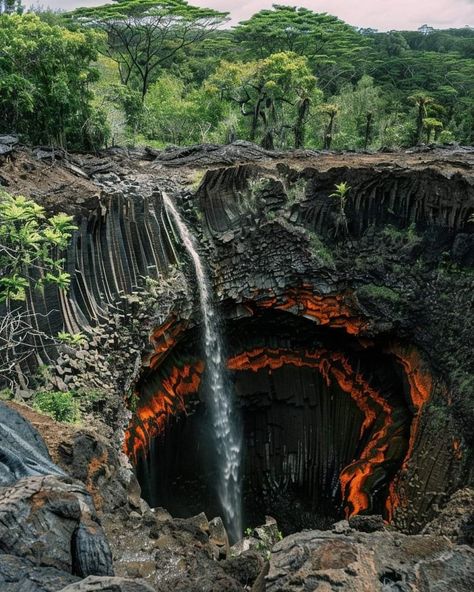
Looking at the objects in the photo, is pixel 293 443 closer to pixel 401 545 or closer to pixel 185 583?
pixel 185 583

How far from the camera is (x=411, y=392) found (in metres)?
14.8

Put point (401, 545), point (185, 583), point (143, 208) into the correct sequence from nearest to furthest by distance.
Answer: point (401, 545) < point (185, 583) < point (143, 208)

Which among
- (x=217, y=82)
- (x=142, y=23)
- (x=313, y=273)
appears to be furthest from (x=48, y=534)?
(x=142, y=23)

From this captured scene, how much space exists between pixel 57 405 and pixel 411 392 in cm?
961

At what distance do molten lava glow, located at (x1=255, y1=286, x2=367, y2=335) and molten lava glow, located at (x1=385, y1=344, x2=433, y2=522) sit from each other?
4.59ft

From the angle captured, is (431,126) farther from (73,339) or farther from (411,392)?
(73,339)

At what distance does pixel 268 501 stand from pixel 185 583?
9.65 m

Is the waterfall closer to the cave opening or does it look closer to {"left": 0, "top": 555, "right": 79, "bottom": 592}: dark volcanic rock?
the cave opening

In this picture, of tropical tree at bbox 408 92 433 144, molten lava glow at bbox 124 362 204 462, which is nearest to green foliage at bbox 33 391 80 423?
molten lava glow at bbox 124 362 204 462

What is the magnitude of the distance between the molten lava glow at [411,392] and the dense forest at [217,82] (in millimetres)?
10592

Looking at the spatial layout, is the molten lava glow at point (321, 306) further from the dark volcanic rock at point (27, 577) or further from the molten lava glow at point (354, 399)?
the dark volcanic rock at point (27, 577)

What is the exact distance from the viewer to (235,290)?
1523 centimetres

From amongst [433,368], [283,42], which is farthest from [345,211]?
[283,42]

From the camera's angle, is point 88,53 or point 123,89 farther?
point 123,89
